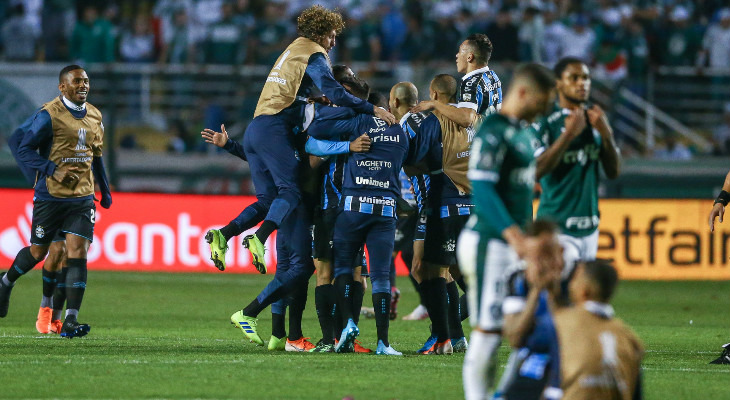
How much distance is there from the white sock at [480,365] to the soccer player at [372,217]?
10.4 feet

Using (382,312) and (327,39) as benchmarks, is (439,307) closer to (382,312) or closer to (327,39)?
(382,312)

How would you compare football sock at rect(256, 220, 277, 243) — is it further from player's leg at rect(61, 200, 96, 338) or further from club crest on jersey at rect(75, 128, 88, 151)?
club crest on jersey at rect(75, 128, 88, 151)

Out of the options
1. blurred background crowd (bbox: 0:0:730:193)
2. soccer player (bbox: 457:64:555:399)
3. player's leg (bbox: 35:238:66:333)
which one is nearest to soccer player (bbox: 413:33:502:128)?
soccer player (bbox: 457:64:555:399)

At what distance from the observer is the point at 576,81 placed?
6.84m

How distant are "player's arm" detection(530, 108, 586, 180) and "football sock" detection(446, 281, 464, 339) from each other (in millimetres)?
3333

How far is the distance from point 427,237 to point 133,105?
12430 mm

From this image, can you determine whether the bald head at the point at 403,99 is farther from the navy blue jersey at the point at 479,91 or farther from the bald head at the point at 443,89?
the navy blue jersey at the point at 479,91

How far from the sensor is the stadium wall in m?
18.2

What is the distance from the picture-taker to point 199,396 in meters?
7.27

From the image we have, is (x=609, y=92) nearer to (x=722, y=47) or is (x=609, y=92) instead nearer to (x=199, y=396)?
(x=722, y=47)

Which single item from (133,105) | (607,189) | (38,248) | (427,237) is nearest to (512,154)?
(427,237)

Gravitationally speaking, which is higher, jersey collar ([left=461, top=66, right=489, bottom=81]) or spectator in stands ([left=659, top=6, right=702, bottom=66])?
spectator in stands ([left=659, top=6, right=702, bottom=66])

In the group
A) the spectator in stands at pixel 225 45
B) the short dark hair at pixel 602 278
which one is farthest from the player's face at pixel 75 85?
the spectator in stands at pixel 225 45

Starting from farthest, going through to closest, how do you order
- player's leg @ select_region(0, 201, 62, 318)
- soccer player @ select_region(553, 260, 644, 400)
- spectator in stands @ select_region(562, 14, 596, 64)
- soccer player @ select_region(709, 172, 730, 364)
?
spectator in stands @ select_region(562, 14, 596, 64) → player's leg @ select_region(0, 201, 62, 318) → soccer player @ select_region(709, 172, 730, 364) → soccer player @ select_region(553, 260, 644, 400)
